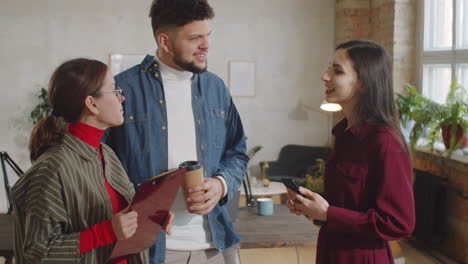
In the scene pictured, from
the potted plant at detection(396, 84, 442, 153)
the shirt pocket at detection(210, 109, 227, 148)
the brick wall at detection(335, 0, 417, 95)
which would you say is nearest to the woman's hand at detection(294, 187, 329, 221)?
the shirt pocket at detection(210, 109, 227, 148)

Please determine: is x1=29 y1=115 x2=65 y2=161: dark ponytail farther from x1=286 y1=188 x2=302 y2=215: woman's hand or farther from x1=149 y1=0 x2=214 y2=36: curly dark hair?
x1=286 y1=188 x2=302 y2=215: woman's hand

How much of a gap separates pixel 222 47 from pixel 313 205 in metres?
5.39

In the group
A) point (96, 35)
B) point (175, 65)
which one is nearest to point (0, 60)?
point (96, 35)

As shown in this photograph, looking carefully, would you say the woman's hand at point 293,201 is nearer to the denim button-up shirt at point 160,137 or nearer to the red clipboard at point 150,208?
the denim button-up shirt at point 160,137

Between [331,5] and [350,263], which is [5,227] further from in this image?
[331,5]

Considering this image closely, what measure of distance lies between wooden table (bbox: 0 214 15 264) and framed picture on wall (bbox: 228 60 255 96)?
4.24 meters

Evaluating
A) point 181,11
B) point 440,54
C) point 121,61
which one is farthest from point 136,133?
point 121,61

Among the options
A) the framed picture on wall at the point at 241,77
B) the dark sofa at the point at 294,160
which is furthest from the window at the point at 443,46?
the framed picture on wall at the point at 241,77

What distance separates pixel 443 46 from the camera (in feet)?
16.2

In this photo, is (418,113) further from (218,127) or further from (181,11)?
(181,11)

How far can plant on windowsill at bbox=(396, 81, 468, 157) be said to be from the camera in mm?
4129

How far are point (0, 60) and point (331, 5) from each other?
481cm

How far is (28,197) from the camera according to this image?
1195 millimetres

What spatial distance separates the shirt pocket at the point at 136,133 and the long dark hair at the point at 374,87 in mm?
762
